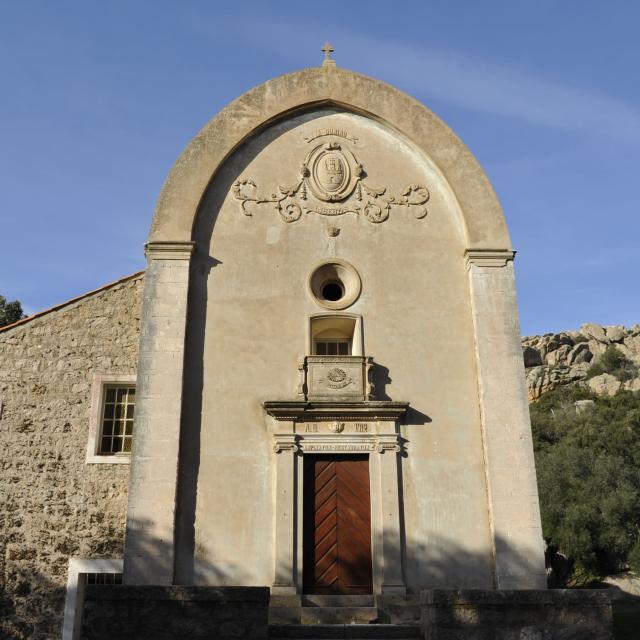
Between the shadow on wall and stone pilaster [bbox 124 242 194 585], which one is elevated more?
stone pilaster [bbox 124 242 194 585]

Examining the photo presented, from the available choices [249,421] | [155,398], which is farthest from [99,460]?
[249,421]

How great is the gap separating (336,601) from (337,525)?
1.18m

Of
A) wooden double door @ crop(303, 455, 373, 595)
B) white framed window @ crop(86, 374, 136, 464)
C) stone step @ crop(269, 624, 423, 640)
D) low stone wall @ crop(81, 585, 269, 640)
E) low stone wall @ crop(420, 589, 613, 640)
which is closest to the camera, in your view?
low stone wall @ crop(81, 585, 269, 640)

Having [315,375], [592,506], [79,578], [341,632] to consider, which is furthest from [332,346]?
[592,506]

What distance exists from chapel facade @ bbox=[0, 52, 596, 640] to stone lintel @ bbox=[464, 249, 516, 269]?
0.12 feet

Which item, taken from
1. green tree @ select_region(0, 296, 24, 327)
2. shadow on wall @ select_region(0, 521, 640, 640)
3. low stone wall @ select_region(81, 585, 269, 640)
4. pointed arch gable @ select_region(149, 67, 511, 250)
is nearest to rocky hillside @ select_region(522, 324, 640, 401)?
green tree @ select_region(0, 296, 24, 327)

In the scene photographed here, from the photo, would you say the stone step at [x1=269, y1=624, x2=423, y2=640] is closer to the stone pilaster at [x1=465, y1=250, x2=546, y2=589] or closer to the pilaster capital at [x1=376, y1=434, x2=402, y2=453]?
the stone pilaster at [x1=465, y1=250, x2=546, y2=589]

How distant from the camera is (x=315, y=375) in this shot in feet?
41.1

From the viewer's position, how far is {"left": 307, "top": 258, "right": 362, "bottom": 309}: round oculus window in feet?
43.0

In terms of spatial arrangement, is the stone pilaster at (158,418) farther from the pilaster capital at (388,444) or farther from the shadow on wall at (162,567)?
the pilaster capital at (388,444)

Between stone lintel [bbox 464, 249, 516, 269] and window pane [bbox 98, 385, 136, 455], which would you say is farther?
window pane [bbox 98, 385, 136, 455]

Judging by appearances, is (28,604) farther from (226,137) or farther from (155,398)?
(226,137)

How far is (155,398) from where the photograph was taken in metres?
12.1

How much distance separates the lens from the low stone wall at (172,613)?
7910mm
